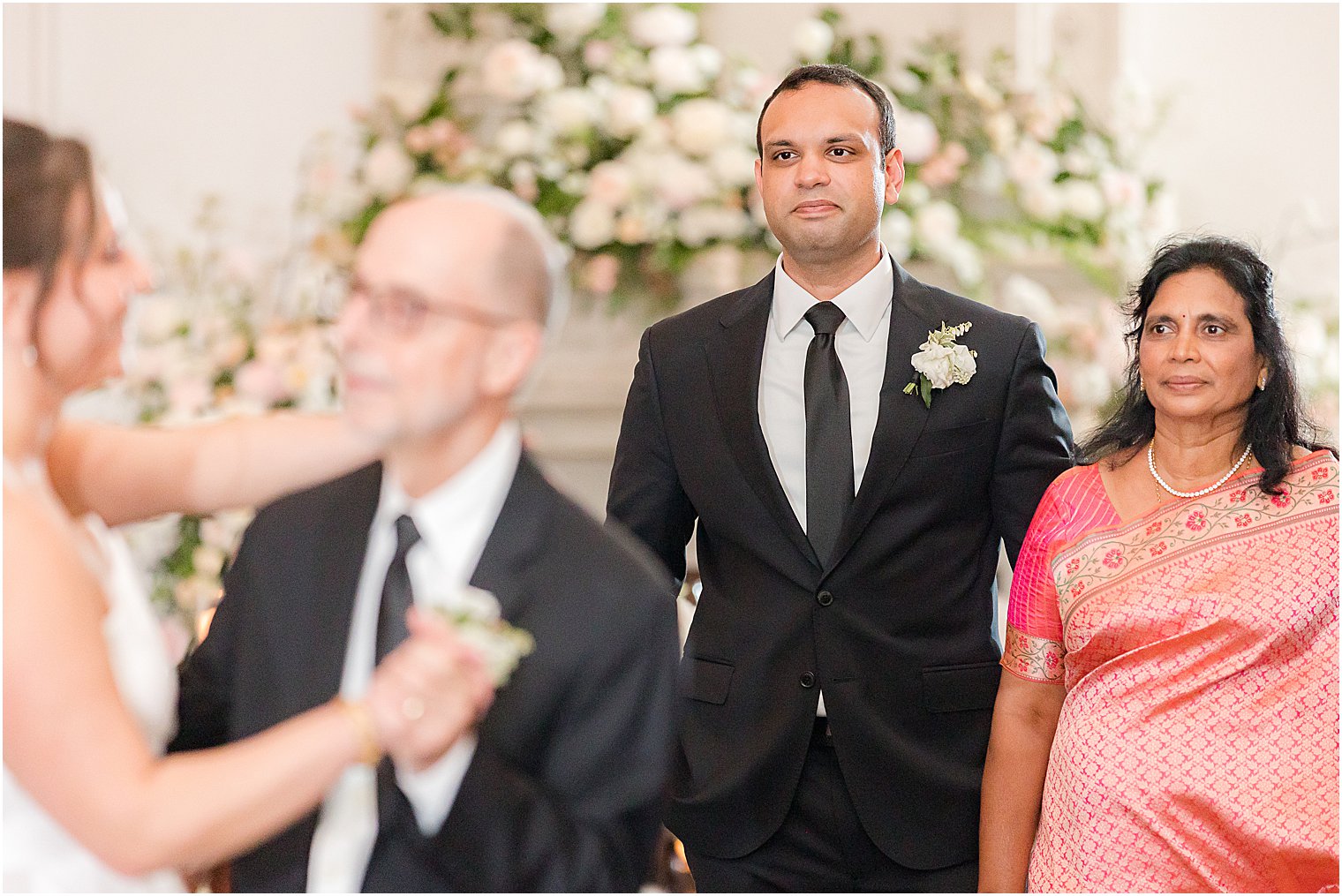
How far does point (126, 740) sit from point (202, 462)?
40 cm

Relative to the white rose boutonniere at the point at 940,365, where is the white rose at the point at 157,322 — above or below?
below

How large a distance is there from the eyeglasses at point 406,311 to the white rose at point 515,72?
181cm

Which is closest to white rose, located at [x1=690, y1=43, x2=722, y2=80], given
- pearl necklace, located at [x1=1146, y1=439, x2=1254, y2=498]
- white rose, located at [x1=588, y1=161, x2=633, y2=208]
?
white rose, located at [x1=588, y1=161, x2=633, y2=208]

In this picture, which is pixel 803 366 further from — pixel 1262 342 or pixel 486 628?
pixel 486 628

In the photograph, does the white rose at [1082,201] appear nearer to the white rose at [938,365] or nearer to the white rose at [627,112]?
the white rose at [627,112]

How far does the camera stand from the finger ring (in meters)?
1.24

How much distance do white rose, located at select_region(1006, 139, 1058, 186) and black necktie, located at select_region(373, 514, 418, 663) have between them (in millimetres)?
2447

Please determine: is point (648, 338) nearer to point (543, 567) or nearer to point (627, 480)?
point (627, 480)

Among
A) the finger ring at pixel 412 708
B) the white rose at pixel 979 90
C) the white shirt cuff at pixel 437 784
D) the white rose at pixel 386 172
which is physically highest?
the white rose at pixel 979 90

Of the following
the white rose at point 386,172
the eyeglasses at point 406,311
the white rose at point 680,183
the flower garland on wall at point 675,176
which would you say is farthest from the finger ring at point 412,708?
the white rose at point 680,183

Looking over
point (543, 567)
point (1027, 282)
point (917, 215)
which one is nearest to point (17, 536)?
point (543, 567)

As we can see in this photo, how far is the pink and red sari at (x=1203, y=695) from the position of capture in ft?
5.60

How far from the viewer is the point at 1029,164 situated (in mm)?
3312

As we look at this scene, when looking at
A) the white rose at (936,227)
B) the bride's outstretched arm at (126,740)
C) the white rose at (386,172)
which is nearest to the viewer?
the bride's outstretched arm at (126,740)
